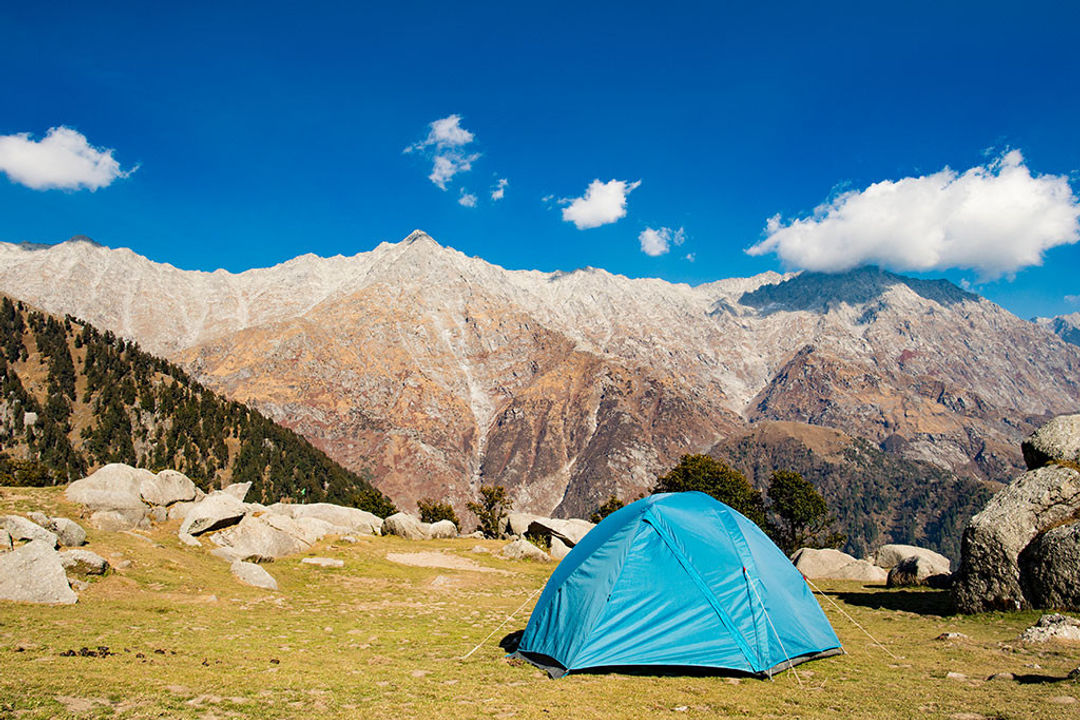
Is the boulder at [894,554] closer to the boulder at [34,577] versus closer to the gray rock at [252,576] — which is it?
the gray rock at [252,576]

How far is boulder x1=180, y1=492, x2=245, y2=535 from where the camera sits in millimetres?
33594

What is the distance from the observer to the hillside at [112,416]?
13362 centimetres

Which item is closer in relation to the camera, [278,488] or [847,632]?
[847,632]

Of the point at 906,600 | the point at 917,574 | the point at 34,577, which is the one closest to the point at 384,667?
the point at 34,577

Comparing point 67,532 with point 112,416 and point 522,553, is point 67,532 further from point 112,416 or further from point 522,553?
point 112,416

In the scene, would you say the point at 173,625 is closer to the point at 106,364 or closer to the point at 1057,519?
the point at 1057,519

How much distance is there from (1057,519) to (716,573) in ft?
54.0

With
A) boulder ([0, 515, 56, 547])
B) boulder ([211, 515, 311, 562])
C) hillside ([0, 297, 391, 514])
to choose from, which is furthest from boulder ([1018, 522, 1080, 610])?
hillside ([0, 297, 391, 514])

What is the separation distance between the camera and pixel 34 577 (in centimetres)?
1823

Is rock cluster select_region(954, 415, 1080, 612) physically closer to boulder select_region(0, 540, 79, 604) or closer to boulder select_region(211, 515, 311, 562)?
boulder select_region(0, 540, 79, 604)

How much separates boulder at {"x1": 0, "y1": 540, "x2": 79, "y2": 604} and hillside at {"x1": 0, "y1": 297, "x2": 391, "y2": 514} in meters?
114

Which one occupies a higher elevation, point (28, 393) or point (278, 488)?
point (28, 393)

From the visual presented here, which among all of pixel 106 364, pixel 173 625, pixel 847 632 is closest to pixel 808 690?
pixel 847 632

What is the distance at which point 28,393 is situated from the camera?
13900 centimetres
